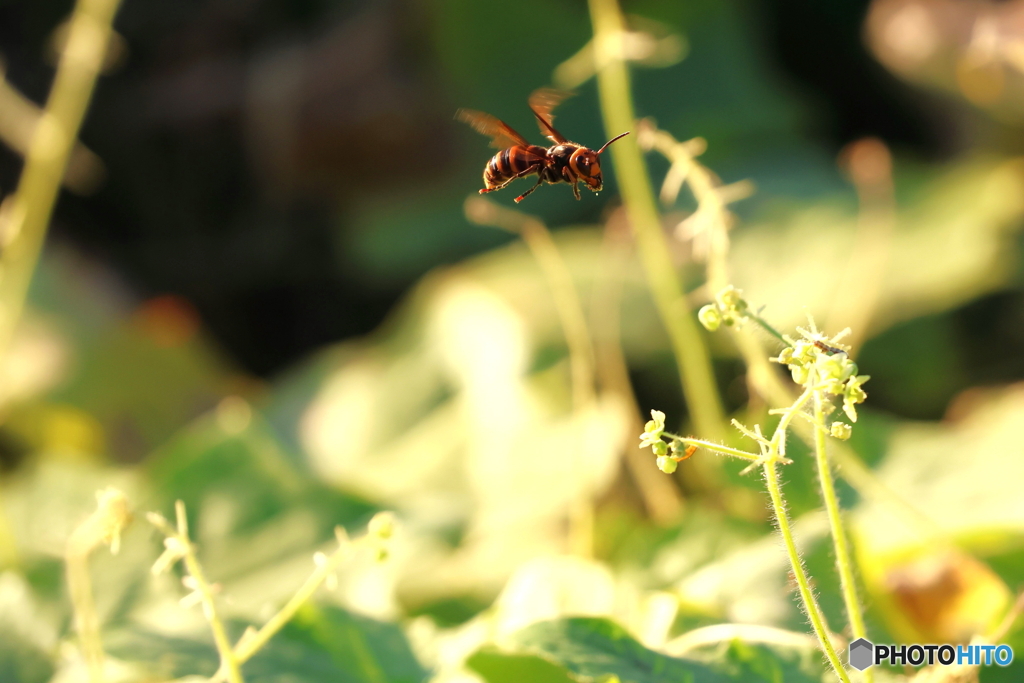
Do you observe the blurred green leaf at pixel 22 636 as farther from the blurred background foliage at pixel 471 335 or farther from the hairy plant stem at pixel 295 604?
the hairy plant stem at pixel 295 604

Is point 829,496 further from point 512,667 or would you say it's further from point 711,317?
point 512,667

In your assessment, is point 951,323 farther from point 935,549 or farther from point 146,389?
point 146,389

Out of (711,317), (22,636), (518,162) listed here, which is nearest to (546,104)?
(518,162)

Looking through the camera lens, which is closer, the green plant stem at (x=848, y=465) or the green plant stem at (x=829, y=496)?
the green plant stem at (x=829, y=496)

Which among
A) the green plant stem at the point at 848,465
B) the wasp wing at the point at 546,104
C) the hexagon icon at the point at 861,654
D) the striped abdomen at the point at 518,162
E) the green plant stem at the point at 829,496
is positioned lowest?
the hexagon icon at the point at 861,654

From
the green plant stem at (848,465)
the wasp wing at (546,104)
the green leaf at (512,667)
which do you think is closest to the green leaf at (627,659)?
the green leaf at (512,667)

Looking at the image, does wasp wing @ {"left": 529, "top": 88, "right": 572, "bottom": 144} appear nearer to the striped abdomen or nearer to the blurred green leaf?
the striped abdomen

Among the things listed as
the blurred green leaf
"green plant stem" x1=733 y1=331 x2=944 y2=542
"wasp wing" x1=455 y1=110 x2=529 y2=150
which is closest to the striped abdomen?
"wasp wing" x1=455 y1=110 x2=529 y2=150
